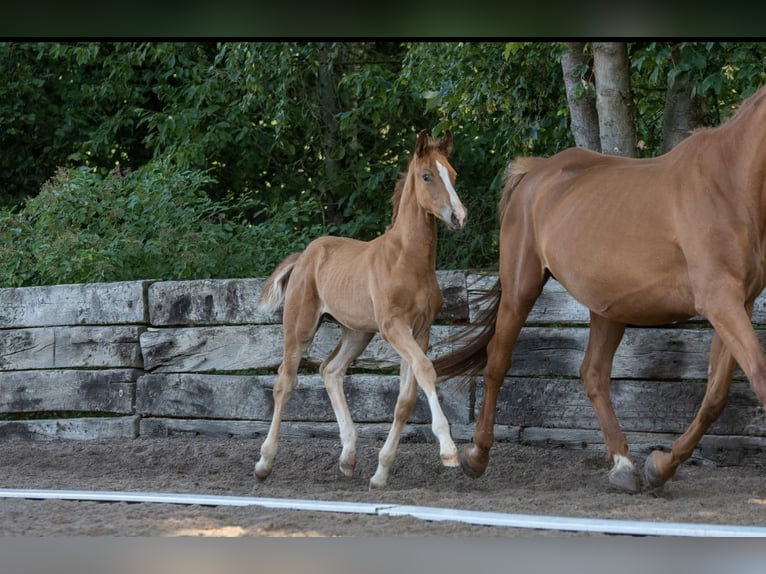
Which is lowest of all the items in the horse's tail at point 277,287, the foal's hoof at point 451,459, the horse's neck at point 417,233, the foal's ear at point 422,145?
the foal's hoof at point 451,459

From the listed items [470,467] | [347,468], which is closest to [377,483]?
[347,468]

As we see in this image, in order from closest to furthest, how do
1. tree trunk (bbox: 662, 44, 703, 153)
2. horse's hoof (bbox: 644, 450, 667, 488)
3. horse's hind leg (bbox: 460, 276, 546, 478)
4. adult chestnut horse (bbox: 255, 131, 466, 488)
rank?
horse's hoof (bbox: 644, 450, 667, 488), adult chestnut horse (bbox: 255, 131, 466, 488), horse's hind leg (bbox: 460, 276, 546, 478), tree trunk (bbox: 662, 44, 703, 153)

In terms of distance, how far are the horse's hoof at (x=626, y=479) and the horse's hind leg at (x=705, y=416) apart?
12cm

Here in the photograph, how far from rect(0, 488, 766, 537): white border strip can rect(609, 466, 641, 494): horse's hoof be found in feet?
3.63

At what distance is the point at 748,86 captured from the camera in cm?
709

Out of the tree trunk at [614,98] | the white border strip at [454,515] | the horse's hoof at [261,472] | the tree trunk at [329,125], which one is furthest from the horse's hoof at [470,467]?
the tree trunk at [329,125]

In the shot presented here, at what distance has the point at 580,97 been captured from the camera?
287 inches

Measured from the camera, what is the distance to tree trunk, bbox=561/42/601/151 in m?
Result: 7.28

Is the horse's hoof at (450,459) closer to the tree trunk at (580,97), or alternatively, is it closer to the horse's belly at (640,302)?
the horse's belly at (640,302)

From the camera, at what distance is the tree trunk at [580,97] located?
7.28 meters

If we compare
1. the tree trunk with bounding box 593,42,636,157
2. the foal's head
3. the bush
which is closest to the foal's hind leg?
the foal's head

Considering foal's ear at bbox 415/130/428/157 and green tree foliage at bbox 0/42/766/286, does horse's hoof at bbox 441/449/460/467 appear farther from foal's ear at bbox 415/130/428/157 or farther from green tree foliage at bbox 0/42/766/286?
green tree foliage at bbox 0/42/766/286

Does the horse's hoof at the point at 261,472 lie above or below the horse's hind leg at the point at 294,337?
below
